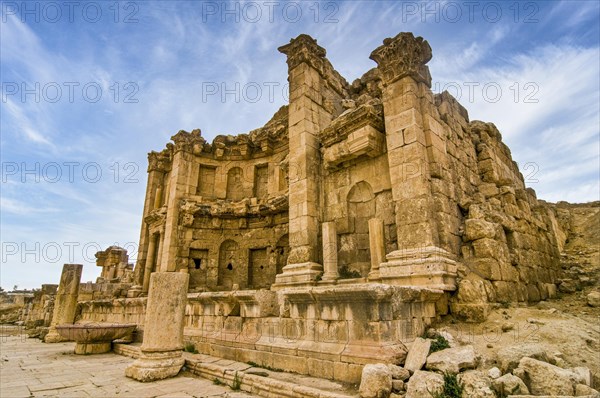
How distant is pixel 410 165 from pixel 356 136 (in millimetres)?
1513

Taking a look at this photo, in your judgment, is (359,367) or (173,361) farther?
(173,361)

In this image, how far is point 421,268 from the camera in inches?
223

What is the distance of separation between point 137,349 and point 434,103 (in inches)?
346

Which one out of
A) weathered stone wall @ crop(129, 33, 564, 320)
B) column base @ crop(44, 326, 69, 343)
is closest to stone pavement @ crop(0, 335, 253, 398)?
weathered stone wall @ crop(129, 33, 564, 320)

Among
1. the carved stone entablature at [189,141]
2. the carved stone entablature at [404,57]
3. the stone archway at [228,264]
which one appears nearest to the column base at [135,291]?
the stone archway at [228,264]

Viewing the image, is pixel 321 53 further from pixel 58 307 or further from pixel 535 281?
pixel 58 307

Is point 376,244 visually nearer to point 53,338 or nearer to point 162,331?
point 162,331

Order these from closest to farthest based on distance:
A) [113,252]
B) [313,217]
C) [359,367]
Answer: [359,367], [313,217], [113,252]

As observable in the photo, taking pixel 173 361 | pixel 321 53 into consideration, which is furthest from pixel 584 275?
pixel 173 361

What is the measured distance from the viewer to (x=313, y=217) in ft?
27.0

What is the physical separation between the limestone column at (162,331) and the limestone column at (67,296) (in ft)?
26.6

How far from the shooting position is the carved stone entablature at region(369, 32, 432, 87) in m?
7.12

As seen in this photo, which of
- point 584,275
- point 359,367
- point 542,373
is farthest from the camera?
point 584,275

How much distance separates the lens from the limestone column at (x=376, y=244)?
21.6ft
